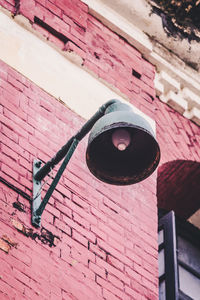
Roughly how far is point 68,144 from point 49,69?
3.76 ft

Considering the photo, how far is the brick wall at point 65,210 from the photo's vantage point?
3.34 m

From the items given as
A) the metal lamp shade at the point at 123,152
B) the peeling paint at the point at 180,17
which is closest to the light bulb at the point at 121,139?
the metal lamp shade at the point at 123,152

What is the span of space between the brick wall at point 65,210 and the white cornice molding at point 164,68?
0.42 metres

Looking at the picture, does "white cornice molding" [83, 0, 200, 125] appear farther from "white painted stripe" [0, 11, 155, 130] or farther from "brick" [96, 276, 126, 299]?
"brick" [96, 276, 126, 299]

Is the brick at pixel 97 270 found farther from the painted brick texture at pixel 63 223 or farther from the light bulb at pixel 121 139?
the light bulb at pixel 121 139

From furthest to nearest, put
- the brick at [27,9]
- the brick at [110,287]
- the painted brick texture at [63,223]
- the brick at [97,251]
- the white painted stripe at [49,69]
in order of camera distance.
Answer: the brick at [27,9], the white painted stripe at [49,69], the brick at [97,251], the brick at [110,287], the painted brick texture at [63,223]

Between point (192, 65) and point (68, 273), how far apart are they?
310 centimetres

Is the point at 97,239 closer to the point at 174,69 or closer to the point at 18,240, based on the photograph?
the point at 18,240

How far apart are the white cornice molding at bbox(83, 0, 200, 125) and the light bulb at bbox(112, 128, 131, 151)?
91.7 inches

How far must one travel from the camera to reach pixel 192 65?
232 inches

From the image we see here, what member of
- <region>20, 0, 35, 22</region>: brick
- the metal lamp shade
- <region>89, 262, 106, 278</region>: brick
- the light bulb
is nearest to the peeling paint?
<region>20, 0, 35, 22</region>: brick

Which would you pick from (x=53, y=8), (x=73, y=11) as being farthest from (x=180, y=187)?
(x=53, y=8)

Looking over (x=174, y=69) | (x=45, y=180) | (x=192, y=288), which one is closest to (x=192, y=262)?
(x=192, y=288)

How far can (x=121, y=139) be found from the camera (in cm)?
325
